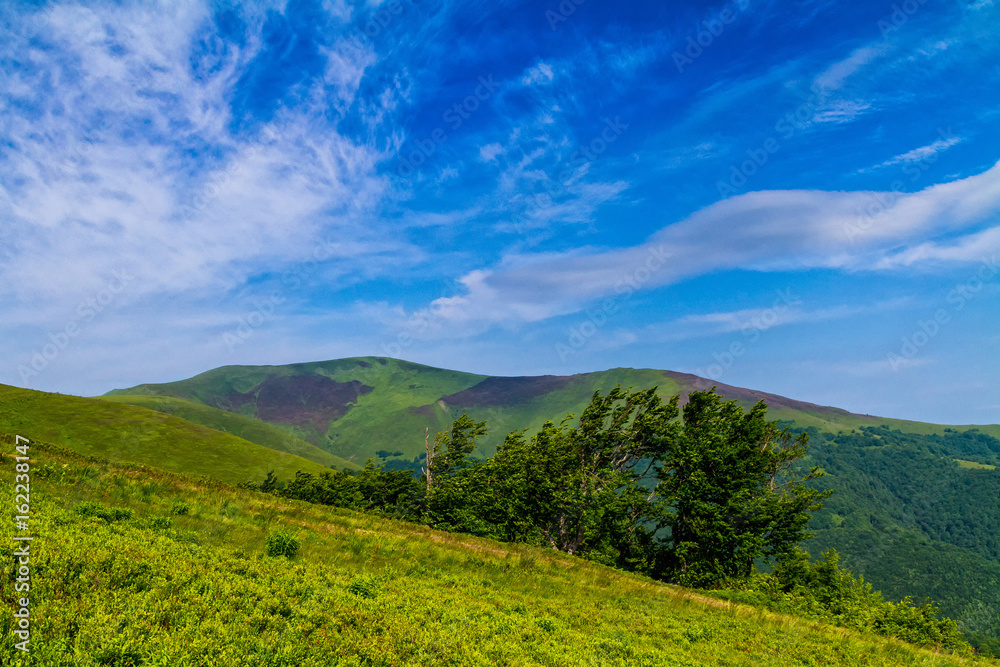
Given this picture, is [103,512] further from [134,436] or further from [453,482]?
[134,436]

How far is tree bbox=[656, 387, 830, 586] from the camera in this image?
38250 millimetres

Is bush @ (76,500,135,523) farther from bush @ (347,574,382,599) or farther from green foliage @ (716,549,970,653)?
green foliage @ (716,549,970,653)

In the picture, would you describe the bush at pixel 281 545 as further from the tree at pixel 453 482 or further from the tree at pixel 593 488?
the tree at pixel 593 488

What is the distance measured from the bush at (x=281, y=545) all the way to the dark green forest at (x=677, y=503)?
97.0 ft

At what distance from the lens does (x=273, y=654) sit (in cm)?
773

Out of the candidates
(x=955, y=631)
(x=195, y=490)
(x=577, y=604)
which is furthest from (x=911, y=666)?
(x=955, y=631)

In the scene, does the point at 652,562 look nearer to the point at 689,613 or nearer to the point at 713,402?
the point at 713,402

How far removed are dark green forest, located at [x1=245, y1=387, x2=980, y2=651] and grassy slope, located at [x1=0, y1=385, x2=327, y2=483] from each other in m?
95.1

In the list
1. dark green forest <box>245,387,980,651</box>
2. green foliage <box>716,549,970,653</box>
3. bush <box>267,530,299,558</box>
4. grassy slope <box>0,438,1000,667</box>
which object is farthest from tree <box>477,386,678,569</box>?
bush <box>267,530,299,558</box>

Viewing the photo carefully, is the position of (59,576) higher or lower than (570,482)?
higher

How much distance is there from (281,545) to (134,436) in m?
145

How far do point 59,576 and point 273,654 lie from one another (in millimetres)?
4243

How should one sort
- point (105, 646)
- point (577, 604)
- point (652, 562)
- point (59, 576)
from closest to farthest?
1. point (105, 646)
2. point (59, 576)
3. point (577, 604)
4. point (652, 562)

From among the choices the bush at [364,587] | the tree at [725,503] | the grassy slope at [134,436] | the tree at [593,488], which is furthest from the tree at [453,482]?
the grassy slope at [134,436]
